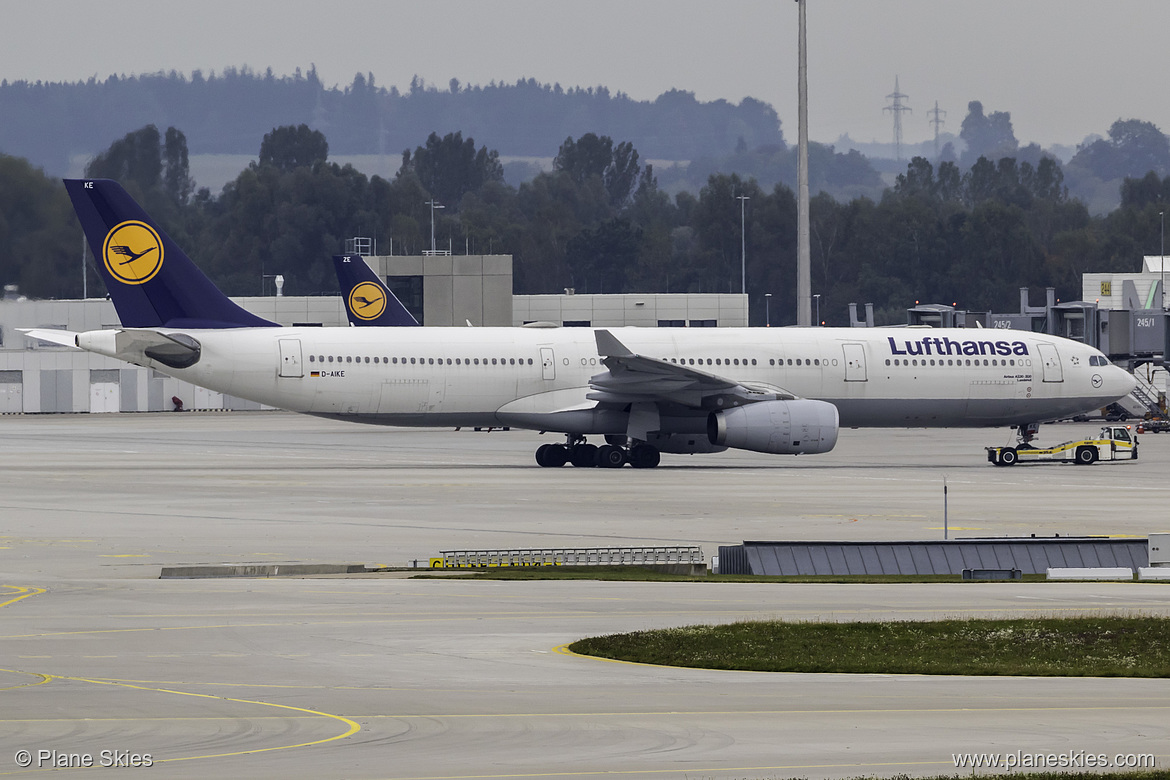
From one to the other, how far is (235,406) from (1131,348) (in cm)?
5054

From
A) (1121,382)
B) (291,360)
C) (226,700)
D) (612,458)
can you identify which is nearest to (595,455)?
(612,458)

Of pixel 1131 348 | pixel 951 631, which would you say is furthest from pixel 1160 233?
pixel 951 631

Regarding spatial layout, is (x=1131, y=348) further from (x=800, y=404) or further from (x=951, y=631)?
(x=951, y=631)

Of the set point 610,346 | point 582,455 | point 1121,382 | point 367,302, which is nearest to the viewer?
point 610,346

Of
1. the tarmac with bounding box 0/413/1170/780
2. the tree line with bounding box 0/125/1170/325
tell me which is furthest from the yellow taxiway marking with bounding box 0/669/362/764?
the tree line with bounding box 0/125/1170/325

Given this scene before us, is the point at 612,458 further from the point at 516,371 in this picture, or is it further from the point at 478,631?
the point at 478,631

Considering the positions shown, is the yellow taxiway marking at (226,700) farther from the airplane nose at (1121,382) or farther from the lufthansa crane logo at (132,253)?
the airplane nose at (1121,382)

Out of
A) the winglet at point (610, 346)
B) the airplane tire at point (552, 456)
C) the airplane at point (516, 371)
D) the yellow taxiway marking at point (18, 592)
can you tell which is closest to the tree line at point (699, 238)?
the airplane at point (516, 371)

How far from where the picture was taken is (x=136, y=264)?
40094 mm

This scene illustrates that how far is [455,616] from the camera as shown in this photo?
669 inches

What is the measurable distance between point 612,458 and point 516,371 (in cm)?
343

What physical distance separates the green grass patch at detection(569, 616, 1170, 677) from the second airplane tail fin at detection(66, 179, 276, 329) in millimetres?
27399

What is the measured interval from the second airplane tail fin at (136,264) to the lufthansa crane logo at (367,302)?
2352cm

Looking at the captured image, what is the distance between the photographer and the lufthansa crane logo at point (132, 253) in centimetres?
4003
